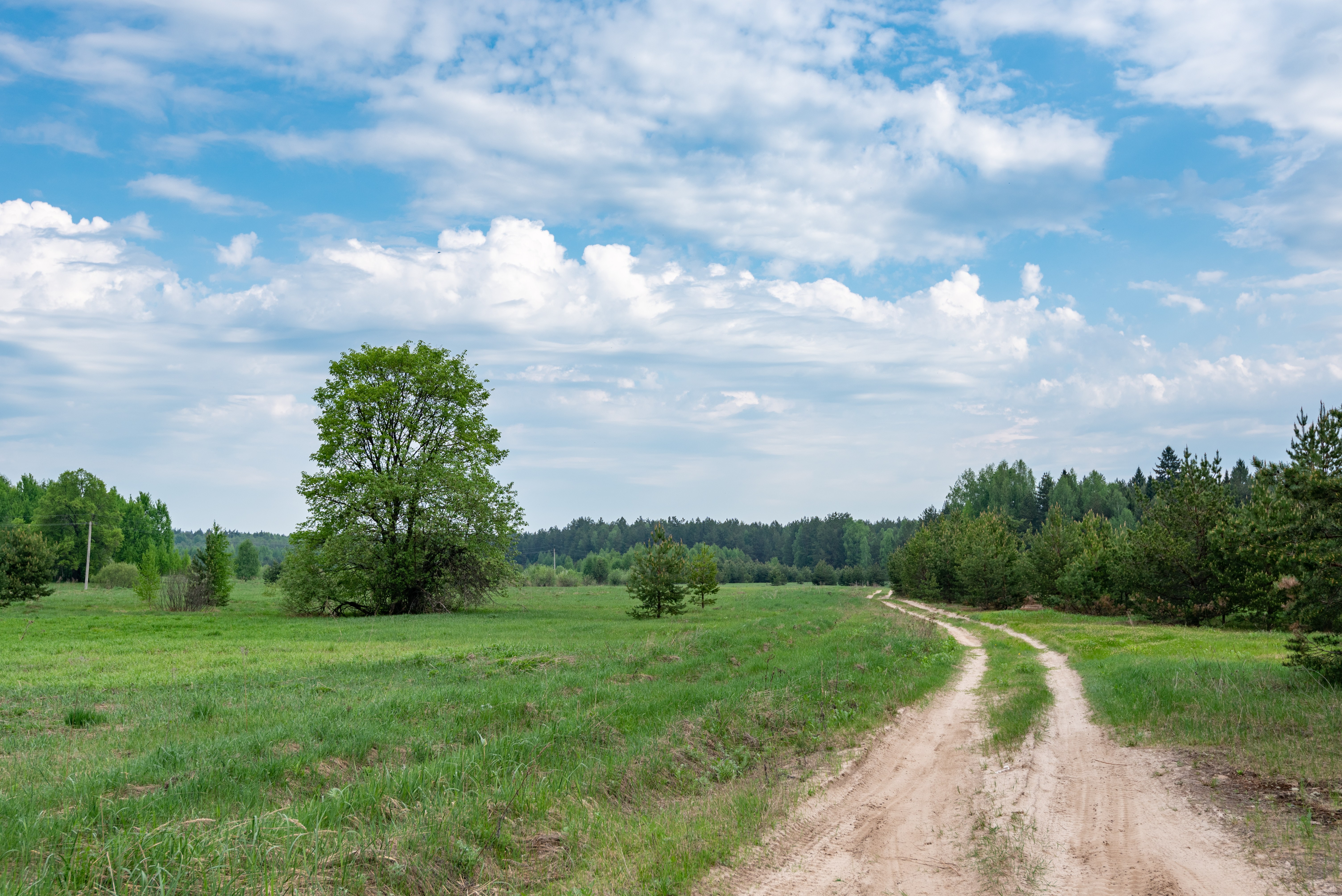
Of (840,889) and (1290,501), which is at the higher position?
(1290,501)

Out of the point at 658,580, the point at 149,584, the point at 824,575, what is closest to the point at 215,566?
the point at 149,584

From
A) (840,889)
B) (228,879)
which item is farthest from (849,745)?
(228,879)

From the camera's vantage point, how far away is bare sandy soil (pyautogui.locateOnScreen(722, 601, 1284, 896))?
21.6 ft

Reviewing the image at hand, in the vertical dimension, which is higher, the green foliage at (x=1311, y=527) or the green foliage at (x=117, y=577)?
the green foliage at (x=1311, y=527)

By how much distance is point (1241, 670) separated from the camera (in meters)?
16.8

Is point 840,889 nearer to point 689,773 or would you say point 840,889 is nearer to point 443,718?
point 689,773

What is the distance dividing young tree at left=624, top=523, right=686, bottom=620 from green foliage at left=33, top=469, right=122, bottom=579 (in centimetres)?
8785

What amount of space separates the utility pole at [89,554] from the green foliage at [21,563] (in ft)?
89.3

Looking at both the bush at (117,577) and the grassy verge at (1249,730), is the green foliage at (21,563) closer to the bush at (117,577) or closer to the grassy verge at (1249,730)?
the bush at (117,577)

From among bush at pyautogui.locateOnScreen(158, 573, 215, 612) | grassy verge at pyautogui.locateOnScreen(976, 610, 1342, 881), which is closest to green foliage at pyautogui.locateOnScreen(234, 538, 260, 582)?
bush at pyautogui.locateOnScreen(158, 573, 215, 612)

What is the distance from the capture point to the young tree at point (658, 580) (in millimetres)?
46906

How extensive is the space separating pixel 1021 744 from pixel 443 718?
9.02 metres

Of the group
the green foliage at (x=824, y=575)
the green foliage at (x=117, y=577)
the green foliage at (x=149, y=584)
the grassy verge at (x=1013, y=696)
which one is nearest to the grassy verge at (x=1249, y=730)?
the grassy verge at (x=1013, y=696)

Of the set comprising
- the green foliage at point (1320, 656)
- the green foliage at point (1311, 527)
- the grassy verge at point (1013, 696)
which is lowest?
the grassy verge at point (1013, 696)
